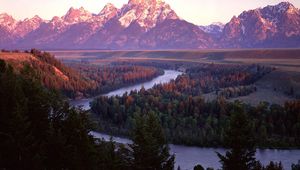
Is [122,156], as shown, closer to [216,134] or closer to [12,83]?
[12,83]

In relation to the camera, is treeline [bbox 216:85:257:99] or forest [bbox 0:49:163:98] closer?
treeline [bbox 216:85:257:99]

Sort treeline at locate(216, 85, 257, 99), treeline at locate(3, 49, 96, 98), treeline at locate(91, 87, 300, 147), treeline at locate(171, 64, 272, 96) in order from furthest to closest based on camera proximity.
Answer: treeline at locate(3, 49, 96, 98)
treeline at locate(171, 64, 272, 96)
treeline at locate(216, 85, 257, 99)
treeline at locate(91, 87, 300, 147)

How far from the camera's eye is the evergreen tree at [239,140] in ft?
92.4

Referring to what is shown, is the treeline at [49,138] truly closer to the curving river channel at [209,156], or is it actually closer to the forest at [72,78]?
the curving river channel at [209,156]

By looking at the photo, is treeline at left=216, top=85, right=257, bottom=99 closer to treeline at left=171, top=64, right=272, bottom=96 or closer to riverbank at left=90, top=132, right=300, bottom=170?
treeline at left=171, top=64, right=272, bottom=96

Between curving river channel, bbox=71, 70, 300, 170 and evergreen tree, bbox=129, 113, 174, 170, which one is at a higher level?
evergreen tree, bbox=129, 113, 174, 170

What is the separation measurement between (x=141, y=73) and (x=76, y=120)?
552ft

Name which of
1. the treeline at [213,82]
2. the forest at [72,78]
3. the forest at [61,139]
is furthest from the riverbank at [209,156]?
the forest at [72,78]

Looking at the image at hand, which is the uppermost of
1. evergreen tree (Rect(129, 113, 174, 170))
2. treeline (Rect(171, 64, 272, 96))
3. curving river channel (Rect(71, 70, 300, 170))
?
evergreen tree (Rect(129, 113, 174, 170))

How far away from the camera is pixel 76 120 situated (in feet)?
88.3

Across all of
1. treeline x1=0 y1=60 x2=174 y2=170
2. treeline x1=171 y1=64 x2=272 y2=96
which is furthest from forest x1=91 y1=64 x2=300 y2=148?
treeline x1=0 y1=60 x2=174 y2=170

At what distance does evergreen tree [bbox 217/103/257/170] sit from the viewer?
2817cm

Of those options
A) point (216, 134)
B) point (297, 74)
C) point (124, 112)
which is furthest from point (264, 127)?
point (297, 74)

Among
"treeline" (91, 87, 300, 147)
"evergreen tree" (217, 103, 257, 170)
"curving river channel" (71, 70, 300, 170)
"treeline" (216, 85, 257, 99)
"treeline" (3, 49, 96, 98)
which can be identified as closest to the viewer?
"evergreen tree" (217, 103, 257, 170)
